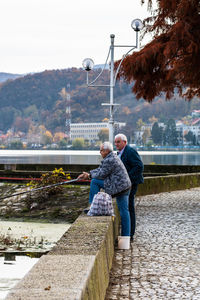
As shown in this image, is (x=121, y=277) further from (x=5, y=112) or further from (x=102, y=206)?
(x=5, y=112)

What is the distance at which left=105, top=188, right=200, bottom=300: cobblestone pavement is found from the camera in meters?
4.84

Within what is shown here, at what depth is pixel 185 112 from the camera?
563 ft

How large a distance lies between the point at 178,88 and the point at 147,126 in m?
140

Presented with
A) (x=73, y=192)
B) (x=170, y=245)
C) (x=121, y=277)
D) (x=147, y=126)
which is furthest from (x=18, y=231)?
(x=147, y=126)

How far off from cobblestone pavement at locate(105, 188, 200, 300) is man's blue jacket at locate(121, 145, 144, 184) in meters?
0.94

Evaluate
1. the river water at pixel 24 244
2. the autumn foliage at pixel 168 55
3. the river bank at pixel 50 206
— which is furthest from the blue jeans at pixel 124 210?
the river bank at pixel 50 206

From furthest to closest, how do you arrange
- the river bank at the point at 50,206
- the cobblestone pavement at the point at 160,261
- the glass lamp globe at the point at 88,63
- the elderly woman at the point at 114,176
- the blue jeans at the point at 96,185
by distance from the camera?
the glass lamp globe at the point at 88,63, the river bank at the point at 50,206, the blue jeans at the point at 96,185, the elderly woman at the point at 114,176, the cobblestone pavement at the point at 160,261

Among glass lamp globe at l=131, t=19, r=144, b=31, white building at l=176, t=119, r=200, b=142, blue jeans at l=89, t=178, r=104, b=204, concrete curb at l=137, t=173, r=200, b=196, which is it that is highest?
glass lamp globe at l=131, t=19, r=144, b=31

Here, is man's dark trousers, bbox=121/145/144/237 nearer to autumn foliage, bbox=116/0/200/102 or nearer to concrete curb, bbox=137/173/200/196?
autumn foliage, bbox=116/0/200/102

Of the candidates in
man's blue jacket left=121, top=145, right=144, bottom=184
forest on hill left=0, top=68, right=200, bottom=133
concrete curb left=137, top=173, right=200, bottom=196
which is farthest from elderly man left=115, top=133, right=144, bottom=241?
forest on hill left=0, top=68, right=200, bottom=133

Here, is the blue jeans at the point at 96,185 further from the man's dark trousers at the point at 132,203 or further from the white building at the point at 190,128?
the white building at the point at 190,128

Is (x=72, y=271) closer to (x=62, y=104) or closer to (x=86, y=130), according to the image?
(x=86, y=130)

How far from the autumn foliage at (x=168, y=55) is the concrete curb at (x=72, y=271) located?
6806 millimetres

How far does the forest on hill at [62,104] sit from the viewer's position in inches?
6196
